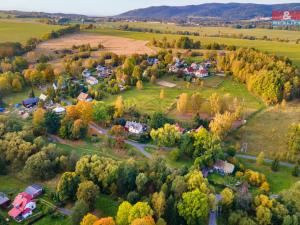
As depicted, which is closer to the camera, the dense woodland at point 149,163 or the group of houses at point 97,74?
the dense woodland at point 149,163

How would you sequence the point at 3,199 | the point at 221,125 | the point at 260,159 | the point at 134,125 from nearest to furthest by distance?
the point at 3,199 < the point at 260,159 < the point at 221,125 < the point at 134,125

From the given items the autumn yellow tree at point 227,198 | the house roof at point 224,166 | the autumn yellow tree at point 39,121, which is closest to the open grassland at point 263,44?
the house roof at point 224,166

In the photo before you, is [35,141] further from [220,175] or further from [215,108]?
[215,108]

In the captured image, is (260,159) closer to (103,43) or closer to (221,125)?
(221,125)

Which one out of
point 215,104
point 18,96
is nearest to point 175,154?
point 215,104

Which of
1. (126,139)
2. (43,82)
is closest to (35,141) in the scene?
(126,139)

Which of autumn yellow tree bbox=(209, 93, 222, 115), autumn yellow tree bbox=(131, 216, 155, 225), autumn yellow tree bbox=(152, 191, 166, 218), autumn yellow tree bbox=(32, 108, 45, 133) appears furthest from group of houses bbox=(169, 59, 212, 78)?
autumn yellow tree bbox=(131, 216, 155, 225)

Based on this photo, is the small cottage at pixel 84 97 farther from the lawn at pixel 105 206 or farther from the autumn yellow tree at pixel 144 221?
the autumn yellow tree at pixel 144 221
